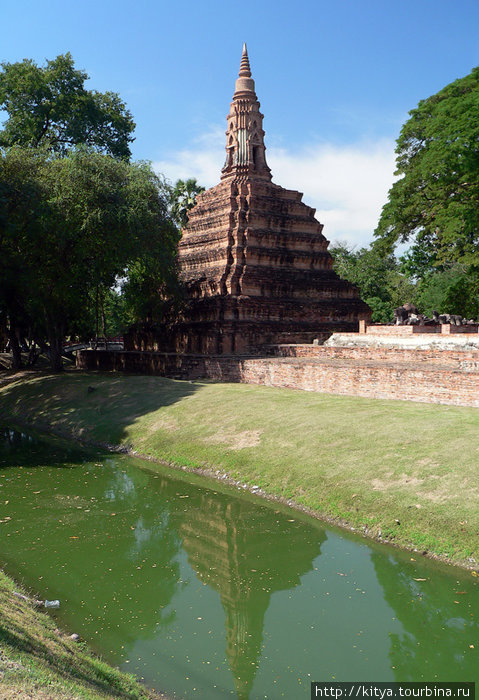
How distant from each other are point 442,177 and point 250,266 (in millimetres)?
9771

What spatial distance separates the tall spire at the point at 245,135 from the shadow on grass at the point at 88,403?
14279mm

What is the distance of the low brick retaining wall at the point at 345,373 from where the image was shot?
1535 cm

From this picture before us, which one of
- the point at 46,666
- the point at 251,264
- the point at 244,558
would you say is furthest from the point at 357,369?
the point at 46,666

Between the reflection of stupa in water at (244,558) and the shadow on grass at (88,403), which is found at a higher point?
the shadow on grass at (88,403)

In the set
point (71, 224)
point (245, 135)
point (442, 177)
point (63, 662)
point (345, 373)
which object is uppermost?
point (245, 135)

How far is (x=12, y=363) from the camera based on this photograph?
114ft

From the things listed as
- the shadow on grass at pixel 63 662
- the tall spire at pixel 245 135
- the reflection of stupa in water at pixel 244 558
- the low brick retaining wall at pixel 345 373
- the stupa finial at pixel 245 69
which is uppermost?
the stupa finial at pixel 245 69

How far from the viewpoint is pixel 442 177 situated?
26.9 metres

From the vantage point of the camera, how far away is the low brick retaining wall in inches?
604

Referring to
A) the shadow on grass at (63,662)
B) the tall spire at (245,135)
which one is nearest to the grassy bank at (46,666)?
the shadow on grass at (63,662)

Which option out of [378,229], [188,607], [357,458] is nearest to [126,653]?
[188,607]

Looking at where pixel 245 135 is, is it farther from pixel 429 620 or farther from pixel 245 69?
pixel 429 620

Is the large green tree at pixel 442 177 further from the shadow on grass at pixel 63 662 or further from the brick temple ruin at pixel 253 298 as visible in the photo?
the shadow on grass at pixel 63 662

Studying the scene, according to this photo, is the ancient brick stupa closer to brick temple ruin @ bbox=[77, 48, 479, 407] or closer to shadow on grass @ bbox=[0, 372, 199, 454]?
brick temple ruin @ bbox=[77, 48, 479, 407]
